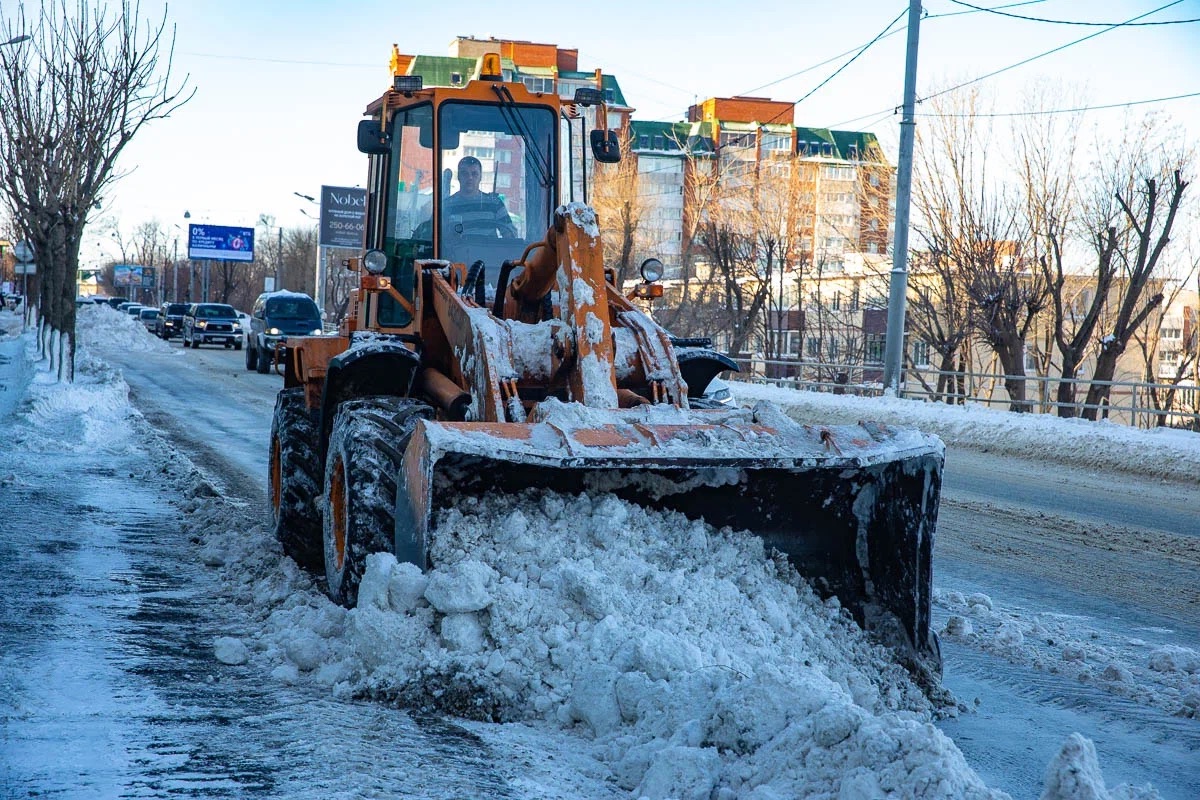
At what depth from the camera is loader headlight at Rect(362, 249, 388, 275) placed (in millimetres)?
6906

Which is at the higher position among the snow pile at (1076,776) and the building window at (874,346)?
the building window at (874,346)

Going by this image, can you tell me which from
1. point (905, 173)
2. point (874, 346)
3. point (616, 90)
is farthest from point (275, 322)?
point (616, 90)

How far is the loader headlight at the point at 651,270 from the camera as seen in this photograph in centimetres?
693

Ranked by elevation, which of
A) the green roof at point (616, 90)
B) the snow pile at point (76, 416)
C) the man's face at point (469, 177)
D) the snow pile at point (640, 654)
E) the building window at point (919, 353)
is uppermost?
the green roof at point (616, 90)

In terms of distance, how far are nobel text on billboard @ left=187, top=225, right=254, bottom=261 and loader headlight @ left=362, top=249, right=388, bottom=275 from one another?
7247cm

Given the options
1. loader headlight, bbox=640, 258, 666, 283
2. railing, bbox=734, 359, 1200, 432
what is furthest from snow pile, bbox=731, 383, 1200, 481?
loader headlight, bbox=640, 258, 666, 283

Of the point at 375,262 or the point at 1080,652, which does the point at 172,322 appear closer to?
the point at 375,262

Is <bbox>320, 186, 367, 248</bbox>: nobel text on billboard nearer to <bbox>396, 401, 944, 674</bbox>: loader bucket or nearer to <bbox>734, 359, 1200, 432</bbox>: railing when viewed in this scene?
<bbox>734, 359, 1200, 432</bbox>: railing

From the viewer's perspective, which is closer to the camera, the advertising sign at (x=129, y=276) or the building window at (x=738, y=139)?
the building window at (x=738, y=139)

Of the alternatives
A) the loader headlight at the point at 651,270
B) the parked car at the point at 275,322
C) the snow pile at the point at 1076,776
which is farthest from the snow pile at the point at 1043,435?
the parked car at the point at 275,322

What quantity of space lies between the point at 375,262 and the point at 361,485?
2.01 metres

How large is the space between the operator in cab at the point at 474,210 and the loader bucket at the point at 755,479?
2364mm

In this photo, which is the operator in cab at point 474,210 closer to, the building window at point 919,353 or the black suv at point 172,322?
the building window at point 919,353

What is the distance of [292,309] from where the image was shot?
29812mm
